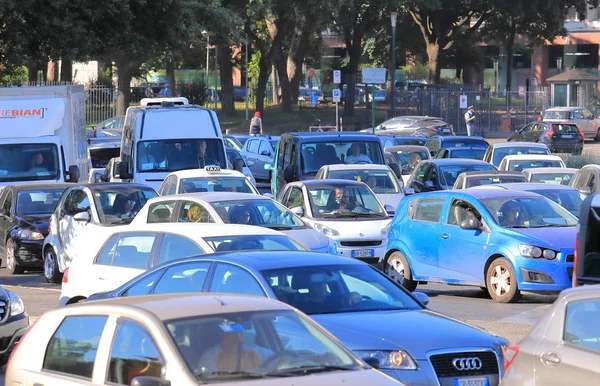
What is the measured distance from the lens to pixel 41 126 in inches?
996

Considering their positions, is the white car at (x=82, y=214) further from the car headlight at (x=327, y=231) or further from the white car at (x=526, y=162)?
the white car at (x=526, y=162)

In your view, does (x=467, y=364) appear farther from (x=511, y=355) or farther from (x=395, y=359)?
(x=511, y=355)

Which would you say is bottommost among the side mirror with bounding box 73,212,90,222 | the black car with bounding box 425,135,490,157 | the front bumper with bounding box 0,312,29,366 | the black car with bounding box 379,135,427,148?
the front bumper with bounding box 0,312,29,366

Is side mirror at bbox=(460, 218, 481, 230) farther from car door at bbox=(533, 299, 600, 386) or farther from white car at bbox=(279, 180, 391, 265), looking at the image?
car door at bbox=(533, 299, 600, 386)

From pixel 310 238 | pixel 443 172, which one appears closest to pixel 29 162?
pixel 443 172

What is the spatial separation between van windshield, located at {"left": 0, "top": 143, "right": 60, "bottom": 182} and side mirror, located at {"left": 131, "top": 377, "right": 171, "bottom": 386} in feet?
64.0

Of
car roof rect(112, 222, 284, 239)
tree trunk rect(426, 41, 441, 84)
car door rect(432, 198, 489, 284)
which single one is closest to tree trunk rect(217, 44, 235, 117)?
tree trunk rect(426, 41, 441, 84)

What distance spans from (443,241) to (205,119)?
918 cm

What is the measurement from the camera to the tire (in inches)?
846

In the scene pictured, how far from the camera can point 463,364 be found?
861 cm

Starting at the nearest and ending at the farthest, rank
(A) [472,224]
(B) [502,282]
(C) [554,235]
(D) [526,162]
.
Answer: (C) [554,235]
(B) [502,282]
(A) [472,224]
(D) [526,162]

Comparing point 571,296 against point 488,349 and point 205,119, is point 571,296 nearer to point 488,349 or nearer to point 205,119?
point 488,349

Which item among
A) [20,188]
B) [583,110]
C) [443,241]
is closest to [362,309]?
[443,241]

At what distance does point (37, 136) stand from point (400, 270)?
10.5m
